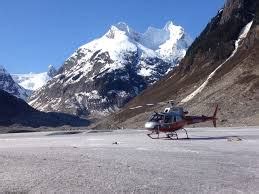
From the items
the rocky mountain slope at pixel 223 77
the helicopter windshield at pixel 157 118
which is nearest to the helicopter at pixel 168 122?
the helicopter windshield at pixel 157 118

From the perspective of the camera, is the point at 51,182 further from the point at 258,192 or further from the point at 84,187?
the point at 258,192

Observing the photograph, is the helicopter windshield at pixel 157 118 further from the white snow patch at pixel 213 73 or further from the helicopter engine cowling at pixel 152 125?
the white snow patch at pixel 213 73

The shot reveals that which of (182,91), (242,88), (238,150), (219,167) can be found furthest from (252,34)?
(219,167)

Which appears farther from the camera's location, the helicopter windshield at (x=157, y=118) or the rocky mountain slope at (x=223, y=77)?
the rocky mountain slope at (x=223, y=77)

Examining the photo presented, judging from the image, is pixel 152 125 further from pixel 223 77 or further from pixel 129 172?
pixel 223 77

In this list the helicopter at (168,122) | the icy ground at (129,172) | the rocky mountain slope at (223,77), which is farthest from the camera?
the rocky mountain slope at (223,77)

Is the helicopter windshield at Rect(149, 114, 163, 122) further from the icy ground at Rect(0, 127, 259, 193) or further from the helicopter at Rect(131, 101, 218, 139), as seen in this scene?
the icy ground at Rect(0, 127, 259, 193)

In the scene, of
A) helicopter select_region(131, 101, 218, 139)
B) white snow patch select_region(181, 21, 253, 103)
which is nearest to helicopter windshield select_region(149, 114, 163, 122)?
helicopter select_region(131, 101, 218, 139)

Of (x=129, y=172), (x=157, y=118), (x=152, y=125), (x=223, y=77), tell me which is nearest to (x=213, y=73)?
(x=223, y=77)

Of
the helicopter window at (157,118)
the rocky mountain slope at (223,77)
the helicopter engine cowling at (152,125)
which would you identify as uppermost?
the rocky mountain slope at (223,77)
